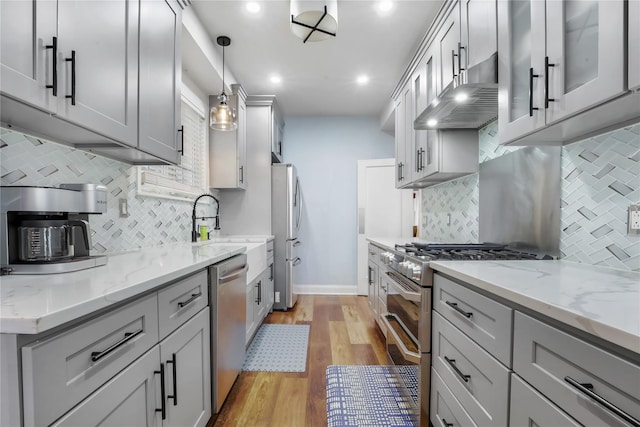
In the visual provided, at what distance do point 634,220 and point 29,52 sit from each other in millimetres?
2178

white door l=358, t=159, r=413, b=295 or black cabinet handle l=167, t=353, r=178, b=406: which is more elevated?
white door l=358, t=159, r=413, b=295

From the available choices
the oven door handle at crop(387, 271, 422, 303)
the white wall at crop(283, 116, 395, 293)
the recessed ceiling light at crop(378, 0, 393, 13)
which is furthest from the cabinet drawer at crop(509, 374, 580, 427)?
the white wall at crop(283, 116, 395, 293)

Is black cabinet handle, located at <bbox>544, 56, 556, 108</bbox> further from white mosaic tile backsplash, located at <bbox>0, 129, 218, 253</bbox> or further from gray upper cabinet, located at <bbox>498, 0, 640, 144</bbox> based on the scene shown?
white mosaic tile backsplash, located at <bbox>0, 129, 218, 253</bbox>

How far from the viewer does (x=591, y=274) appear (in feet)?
3.58

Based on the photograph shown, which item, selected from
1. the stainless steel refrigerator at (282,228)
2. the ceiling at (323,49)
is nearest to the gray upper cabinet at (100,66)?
the ceiling at (323,49)

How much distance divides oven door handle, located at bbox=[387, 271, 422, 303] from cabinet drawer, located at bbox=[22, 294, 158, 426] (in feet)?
4.07

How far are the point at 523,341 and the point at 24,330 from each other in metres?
1.20

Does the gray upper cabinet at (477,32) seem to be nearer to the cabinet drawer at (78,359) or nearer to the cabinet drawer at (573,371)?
the cabinet drawer at (573,371)

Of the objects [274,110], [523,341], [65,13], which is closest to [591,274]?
[523,341]

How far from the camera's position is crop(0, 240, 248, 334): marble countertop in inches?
22.6

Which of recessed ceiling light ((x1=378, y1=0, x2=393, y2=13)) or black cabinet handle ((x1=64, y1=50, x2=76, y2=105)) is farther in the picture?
recessed ceiling light ((x1=378, y1=0, x2=393, y2=13))

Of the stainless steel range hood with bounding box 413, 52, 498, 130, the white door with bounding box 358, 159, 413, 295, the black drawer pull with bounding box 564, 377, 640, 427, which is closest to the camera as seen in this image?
the black drawer pull with bounding box 564, 377, 640, 427

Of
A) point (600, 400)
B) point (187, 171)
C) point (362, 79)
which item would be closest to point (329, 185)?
point (362, 79)

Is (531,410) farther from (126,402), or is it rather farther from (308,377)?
(308,377)
